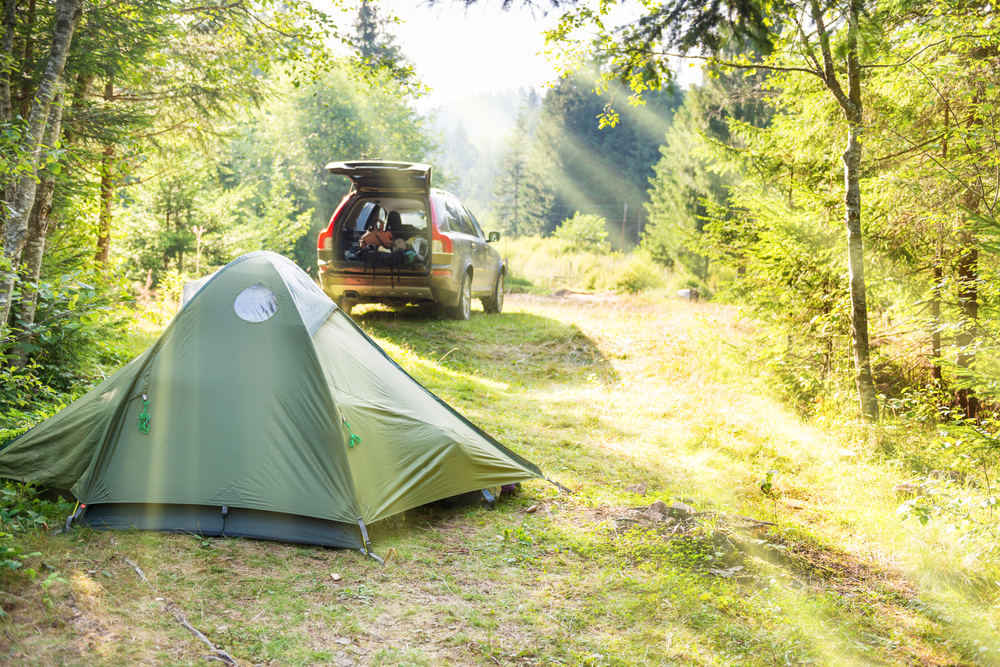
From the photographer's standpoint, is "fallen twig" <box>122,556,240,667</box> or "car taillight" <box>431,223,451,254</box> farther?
"car taillight" <box>431,223,451,254</box>

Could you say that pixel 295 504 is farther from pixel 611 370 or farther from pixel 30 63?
pixel 611 370

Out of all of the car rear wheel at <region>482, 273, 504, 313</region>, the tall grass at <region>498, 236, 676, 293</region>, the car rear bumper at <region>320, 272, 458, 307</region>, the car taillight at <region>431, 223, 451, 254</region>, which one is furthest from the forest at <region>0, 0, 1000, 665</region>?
the tall grass at <region>498, 236, 676, 293</region>

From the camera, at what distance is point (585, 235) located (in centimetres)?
2870

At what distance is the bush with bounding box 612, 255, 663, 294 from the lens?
18.9 m

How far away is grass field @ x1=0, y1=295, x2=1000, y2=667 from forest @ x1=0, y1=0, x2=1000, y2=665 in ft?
0.06

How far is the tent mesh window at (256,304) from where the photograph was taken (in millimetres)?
3908

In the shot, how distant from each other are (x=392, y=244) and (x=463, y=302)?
4.65 ft

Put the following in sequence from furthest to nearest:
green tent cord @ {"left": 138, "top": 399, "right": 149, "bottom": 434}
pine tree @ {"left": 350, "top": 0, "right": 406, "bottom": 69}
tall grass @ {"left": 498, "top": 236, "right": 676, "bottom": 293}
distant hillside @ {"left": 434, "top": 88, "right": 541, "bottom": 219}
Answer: distant hillside @ {"left": 434, "top": 88, "right": 541, "bottom": 219} → pine tree @ {"left": 350, "top": 0, "right": 406, "bottom": 69} → tall grass @ {"left": 498, "top": 236, "right": 676, "bottom": 293} → green tent cord @ {"left": 138, "top": 399, "right": 149, "bottom": 434}

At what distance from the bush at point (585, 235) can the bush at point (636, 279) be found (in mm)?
7244

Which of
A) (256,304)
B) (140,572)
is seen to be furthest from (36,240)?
(140,572)

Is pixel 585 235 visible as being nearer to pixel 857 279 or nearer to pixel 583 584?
pixel 857 279

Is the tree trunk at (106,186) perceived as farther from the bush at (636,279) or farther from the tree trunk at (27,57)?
the bush at (636,279)

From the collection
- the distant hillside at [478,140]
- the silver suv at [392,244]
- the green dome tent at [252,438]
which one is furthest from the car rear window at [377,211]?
the distant hillside at [478,140]

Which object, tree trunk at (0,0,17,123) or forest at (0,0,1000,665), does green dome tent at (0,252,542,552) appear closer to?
forest at (0,0,1000,665)
